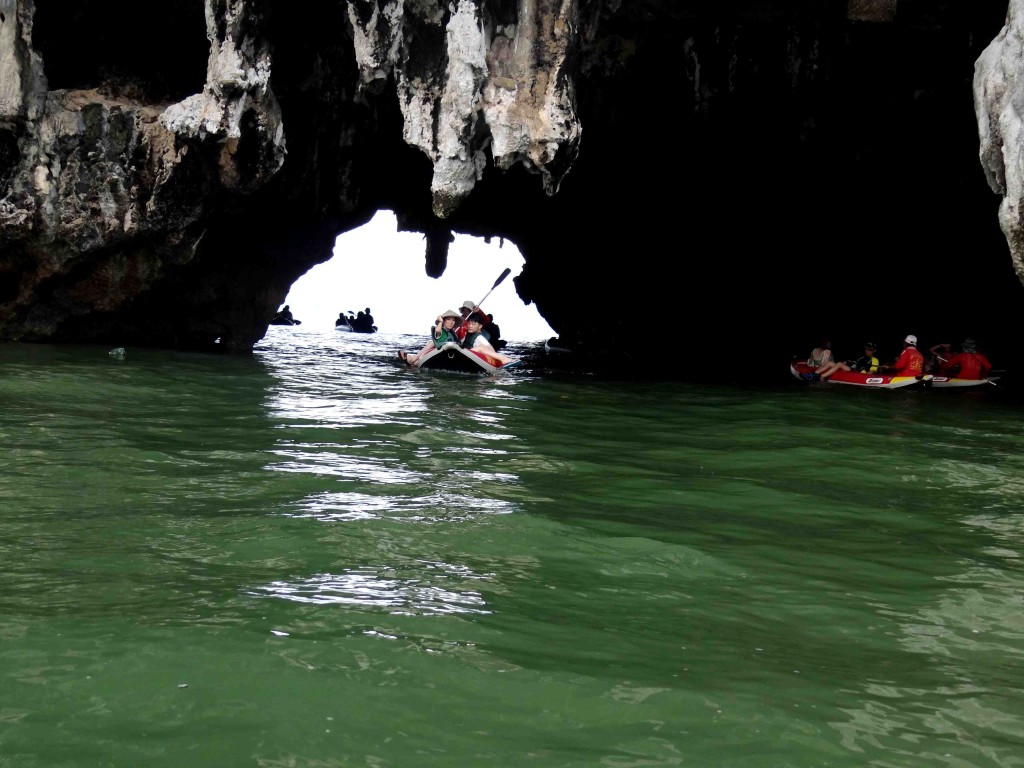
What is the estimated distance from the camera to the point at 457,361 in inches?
612

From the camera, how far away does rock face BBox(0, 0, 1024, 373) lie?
1203 cm

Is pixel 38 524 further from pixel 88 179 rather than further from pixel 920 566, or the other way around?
pixel 88 179

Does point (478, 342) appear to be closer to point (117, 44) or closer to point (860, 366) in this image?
point (860, 366)

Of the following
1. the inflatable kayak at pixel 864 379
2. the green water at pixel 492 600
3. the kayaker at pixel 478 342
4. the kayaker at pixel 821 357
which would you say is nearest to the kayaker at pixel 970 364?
the inflatable kayak at pixel 864 379

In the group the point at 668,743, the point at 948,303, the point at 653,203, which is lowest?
the point at 668,743

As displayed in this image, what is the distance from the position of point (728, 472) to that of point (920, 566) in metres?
2.43

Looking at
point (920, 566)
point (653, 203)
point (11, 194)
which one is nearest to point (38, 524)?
point (920, 566)

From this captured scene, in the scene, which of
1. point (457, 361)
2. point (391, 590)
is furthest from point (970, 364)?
point (391, 590)

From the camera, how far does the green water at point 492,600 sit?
261 cm

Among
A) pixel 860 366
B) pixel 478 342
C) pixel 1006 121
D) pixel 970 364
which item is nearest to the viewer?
pixel 1006 121

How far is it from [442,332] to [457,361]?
653mm

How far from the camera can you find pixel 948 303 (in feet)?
69.5

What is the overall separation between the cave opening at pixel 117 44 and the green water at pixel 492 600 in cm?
840

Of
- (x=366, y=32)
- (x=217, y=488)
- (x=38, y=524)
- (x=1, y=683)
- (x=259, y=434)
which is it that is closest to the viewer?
(x=1, y=683)
